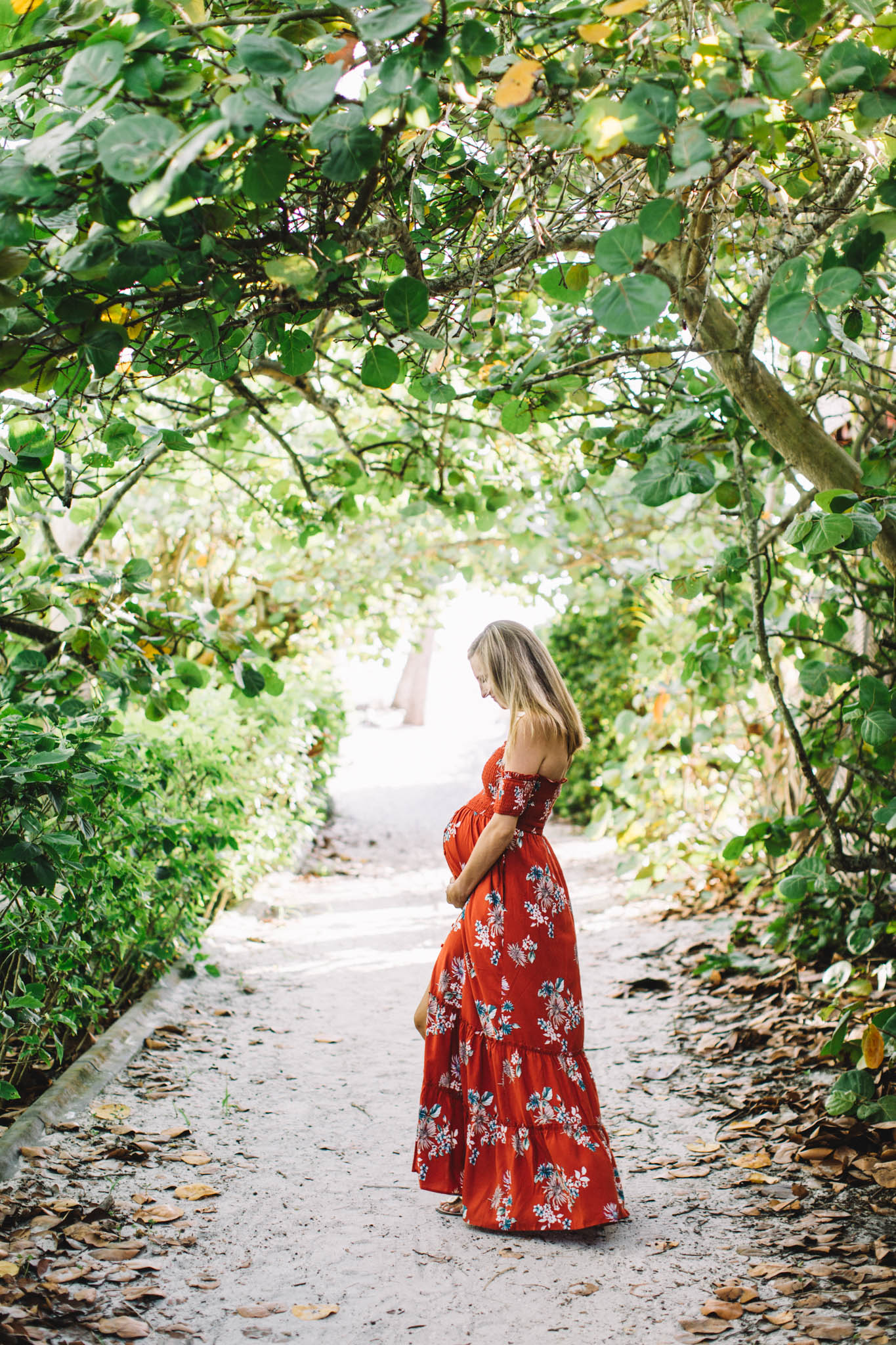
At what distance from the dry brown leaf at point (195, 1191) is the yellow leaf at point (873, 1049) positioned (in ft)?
6.82

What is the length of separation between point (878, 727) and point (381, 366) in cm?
189

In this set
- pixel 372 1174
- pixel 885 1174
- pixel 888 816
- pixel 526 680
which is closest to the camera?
pixel 888 816

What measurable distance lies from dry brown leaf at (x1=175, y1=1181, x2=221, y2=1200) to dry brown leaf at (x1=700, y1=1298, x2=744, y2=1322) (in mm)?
1481

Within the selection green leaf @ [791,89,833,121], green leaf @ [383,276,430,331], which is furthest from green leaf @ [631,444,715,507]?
green leaf @ [791,89,833,121]

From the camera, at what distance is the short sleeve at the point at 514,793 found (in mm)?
2912

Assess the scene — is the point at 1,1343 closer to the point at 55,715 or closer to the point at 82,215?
the point at 55,715

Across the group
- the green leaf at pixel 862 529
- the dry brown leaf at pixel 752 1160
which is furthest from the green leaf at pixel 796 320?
the dry brown leaf at pixel 752 1160

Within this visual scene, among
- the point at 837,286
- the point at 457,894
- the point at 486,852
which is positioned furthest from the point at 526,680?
the point at 837,286

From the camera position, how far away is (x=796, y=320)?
165 centimetres

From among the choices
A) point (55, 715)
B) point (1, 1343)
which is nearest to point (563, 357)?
point (55, 715)

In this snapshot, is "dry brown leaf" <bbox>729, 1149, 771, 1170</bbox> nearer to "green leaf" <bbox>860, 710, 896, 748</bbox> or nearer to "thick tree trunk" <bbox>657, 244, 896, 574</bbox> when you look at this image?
"green leaf" <bbox>860, 710, 896, 748</bbox>

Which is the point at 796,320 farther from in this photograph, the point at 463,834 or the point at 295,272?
the point at 463,834

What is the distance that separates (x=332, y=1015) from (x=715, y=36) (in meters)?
4.59

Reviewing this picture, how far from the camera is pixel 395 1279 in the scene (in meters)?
2.43
